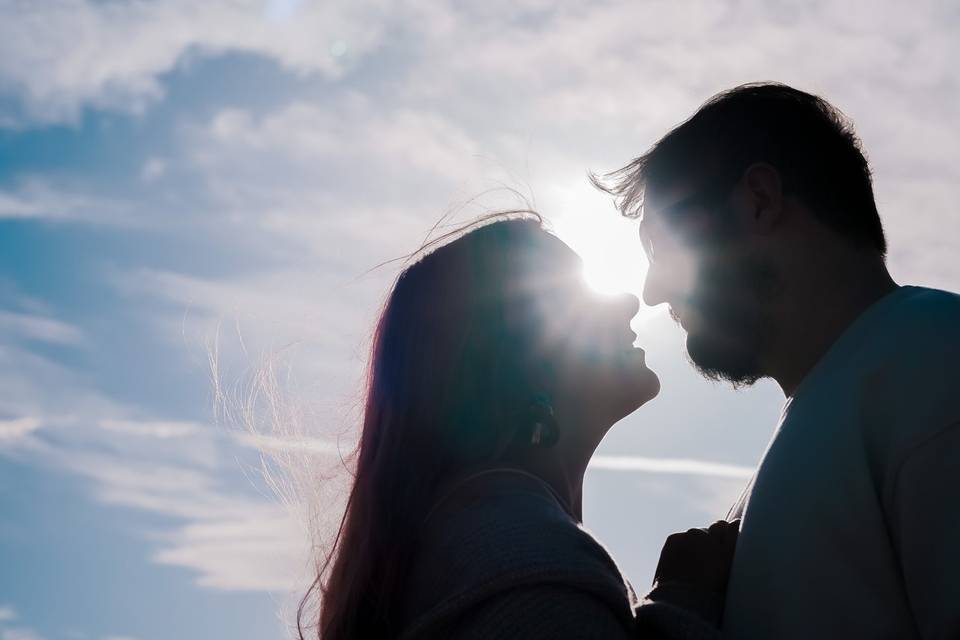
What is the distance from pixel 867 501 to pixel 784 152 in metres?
2.15

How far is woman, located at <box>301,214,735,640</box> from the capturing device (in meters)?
2.96

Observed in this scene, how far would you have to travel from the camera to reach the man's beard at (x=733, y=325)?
4.00 m

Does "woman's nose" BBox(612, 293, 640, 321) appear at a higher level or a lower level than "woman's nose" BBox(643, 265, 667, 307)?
lower

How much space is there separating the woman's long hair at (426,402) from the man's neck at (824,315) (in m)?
1.07

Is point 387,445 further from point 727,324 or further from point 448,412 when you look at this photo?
point 727,324

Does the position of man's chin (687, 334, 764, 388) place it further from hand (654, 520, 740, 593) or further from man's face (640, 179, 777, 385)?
hand (654, 520, 740, 593)

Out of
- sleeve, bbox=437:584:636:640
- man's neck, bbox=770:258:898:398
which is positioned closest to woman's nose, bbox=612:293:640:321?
man's neck, bbox=770:258:898:398

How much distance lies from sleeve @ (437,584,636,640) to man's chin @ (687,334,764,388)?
1.53 m

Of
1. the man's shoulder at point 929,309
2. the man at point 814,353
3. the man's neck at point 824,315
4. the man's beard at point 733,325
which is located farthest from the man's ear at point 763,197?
the man's shoulder at point 929,309

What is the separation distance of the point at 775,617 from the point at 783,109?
105 inches

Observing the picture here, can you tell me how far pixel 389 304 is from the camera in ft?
13.7

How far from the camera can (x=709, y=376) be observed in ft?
14.6

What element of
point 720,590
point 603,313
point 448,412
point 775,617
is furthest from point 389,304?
point 775,617

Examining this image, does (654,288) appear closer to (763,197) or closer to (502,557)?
(763,197)
